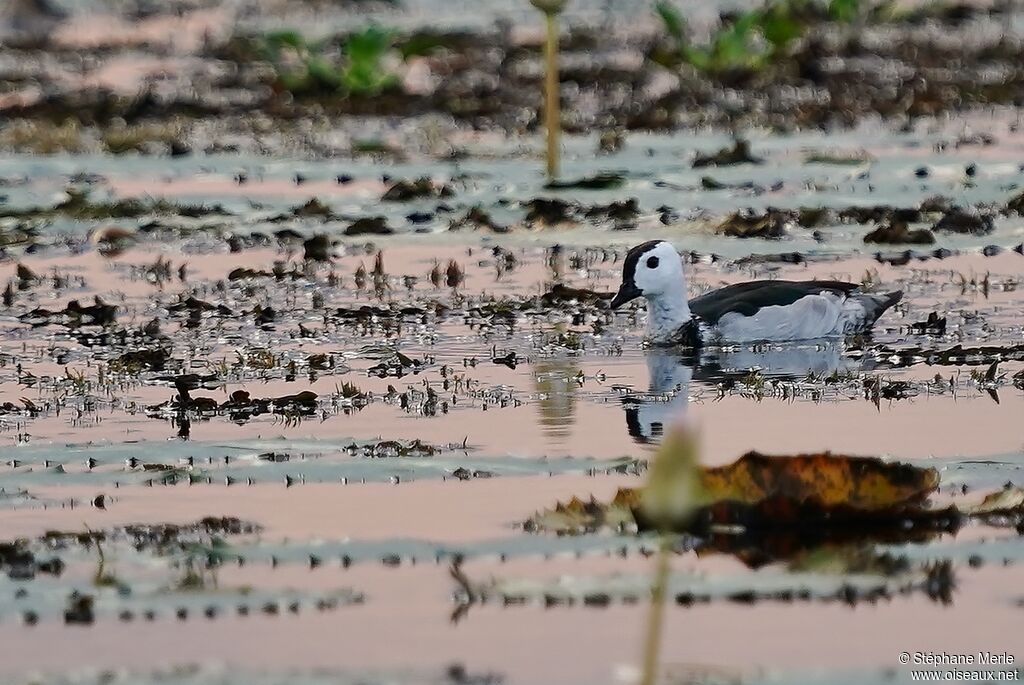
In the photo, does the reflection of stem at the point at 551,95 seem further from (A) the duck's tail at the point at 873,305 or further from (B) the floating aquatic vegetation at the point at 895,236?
(A) the duck's tail at the point at 873,305

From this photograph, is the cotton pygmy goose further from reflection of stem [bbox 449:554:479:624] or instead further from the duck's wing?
reflection of stem [bbox 449:554:479:624]

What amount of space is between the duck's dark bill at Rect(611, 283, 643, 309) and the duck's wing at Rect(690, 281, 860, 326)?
0.25 metres

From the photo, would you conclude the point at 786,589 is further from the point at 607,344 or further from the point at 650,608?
the point at 607,344

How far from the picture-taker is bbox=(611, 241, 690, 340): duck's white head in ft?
34.8

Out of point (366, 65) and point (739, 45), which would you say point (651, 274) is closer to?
point (366, 65)

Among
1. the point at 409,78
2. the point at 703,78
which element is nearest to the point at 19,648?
the point at 703,78

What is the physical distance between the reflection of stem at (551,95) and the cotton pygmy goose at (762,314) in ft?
12.6

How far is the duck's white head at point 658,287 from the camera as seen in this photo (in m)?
10.6

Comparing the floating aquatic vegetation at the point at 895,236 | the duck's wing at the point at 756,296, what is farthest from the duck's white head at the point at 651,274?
the floating aquatic vegetation at the point at 895,236

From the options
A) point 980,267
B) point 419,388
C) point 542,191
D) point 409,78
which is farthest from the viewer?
point 409,78

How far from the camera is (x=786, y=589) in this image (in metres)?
5.73

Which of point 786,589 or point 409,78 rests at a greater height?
point 409,78

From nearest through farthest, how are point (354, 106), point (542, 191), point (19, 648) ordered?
1. point (19, 648)
2. point (542, 191)
3. point (354, 106)

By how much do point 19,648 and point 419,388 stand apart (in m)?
3.79
